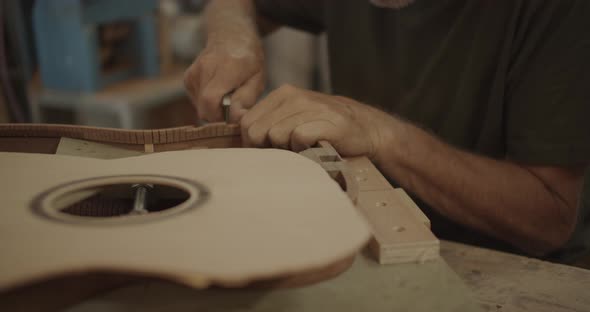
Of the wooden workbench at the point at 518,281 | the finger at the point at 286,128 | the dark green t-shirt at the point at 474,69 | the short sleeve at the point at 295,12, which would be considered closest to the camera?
the wooden workbench at the point at 518,281

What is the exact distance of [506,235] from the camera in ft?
3.43

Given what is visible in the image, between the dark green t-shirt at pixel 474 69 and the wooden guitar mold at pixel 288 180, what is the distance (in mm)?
357

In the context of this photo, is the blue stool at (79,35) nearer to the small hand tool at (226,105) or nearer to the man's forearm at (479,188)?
the small hand tool at (226,105)

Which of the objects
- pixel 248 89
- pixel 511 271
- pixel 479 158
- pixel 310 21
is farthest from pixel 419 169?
pixel 310 21

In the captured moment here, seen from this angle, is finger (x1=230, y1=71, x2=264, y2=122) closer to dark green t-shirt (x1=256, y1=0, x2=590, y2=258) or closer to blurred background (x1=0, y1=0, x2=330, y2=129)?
dark green t-shirt (x1=256, y1=0, x2=590, y2=258)

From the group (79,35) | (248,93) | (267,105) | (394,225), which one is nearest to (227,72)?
(248,93)

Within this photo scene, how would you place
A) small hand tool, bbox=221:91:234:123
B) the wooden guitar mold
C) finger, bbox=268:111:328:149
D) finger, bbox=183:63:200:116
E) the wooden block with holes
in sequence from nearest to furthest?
the wooden guitar mold < the wooden block with holes < finger, bbox=268:111:328:149 < small hand tool, bbox=221:91:234:123 < finger, bbox=183:63:200:116

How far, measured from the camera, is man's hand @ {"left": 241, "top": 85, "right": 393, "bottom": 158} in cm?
78

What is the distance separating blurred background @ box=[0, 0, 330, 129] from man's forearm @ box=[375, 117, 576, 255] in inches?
53.6

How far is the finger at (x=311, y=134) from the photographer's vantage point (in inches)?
30.2

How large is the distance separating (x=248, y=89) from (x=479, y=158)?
457 mm

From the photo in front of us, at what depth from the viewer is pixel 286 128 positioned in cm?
79

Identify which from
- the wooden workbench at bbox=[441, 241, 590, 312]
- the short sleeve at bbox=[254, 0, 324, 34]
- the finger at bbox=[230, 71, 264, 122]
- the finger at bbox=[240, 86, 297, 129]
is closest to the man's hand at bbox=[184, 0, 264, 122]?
the finger at bbox=[230, 71, 264, 122]

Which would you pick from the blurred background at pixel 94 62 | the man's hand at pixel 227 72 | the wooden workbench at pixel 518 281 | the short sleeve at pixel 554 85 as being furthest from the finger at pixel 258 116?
the blurred background at pixel 94 62
